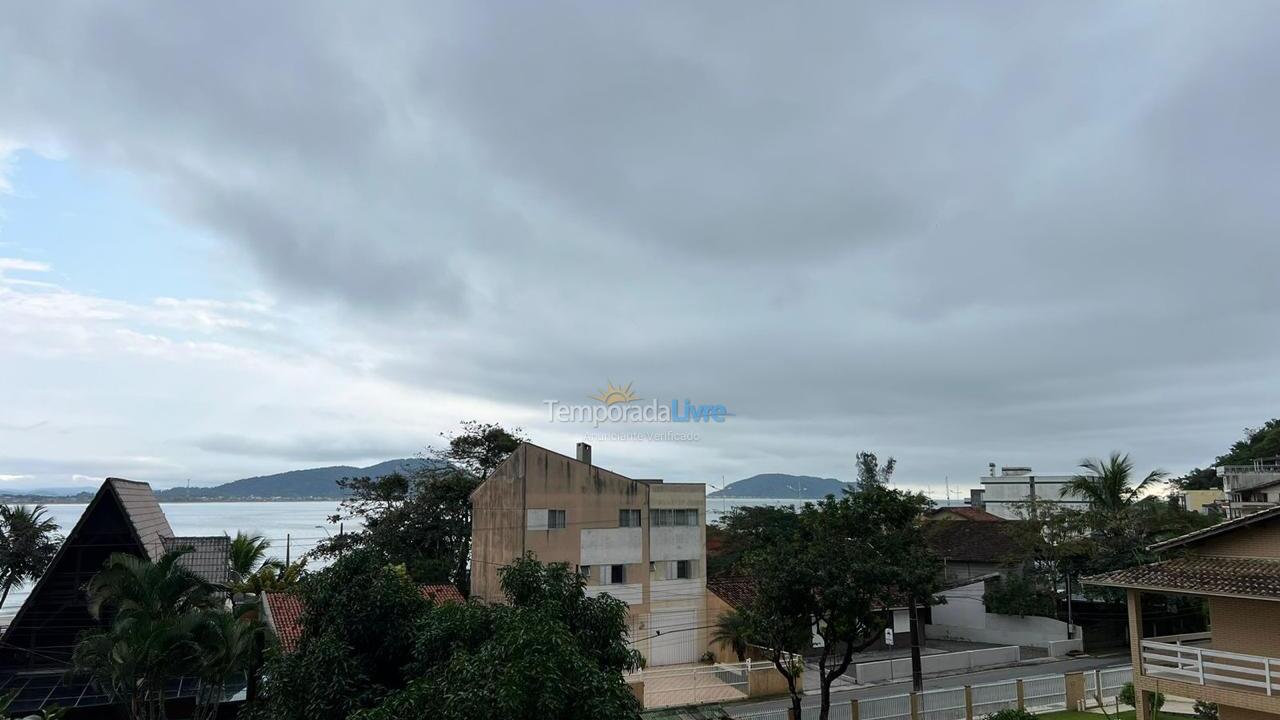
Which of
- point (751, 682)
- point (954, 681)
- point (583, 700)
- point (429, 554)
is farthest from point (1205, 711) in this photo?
point (429, 554)

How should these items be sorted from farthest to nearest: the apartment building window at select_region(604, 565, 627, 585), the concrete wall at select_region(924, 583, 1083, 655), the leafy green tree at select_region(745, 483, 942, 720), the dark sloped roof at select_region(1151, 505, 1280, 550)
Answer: the concrete wall at select_region(924, 583, 1083, 655), the apartment building window at select_region(604, 565, 627, 585), the leafy green tree at select_region(745, 483, 942, 720), the dark sloped roof at select_region(1151, 505, 1280, 550)

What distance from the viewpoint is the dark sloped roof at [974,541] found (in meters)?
43.4

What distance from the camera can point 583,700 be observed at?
26.6 ft

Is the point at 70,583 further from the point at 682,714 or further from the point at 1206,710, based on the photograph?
the point at 1206,710

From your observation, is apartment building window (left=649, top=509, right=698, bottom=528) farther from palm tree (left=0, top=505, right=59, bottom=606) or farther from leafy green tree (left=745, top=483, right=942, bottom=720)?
palm tree (left=0, top=505, right=59, bottom=606)

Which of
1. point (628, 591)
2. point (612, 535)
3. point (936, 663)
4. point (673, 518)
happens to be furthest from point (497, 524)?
point (936, 663)

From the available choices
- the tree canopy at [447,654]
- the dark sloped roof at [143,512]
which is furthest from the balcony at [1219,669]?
the dark sloped roof at [143,512]

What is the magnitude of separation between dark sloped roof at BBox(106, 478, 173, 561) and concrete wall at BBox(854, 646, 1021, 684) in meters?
28.0

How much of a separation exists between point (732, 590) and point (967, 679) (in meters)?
11.6

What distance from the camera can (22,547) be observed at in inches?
1537

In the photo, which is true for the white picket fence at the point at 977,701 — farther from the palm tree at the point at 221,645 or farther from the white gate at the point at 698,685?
the palm tree at the point at 221,645

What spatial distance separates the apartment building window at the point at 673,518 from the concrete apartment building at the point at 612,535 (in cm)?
5

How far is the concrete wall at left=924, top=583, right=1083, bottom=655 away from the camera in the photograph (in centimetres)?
3844

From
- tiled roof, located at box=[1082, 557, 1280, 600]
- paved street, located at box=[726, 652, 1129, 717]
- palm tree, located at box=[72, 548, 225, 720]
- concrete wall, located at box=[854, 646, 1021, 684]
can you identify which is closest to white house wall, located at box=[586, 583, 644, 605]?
paved street, located at box=[726, 652, 1129, 717]
